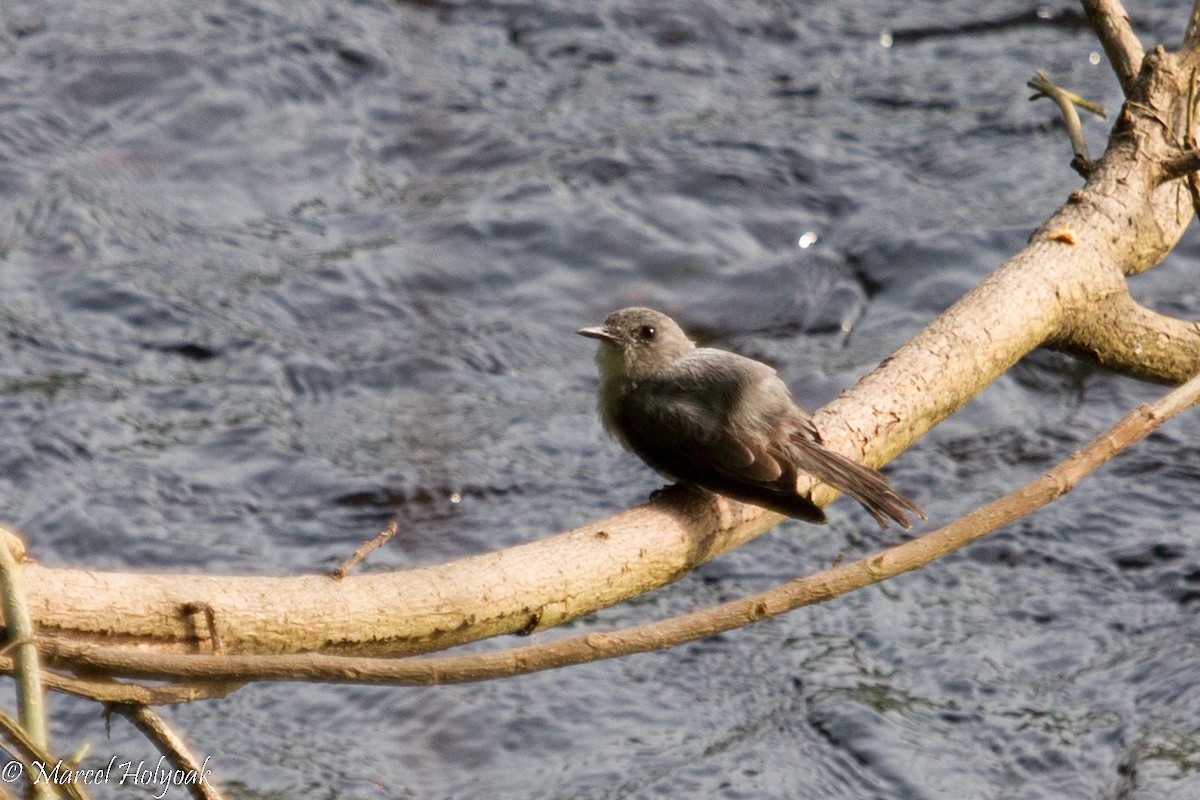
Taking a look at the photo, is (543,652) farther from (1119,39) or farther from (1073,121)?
(1119,39)

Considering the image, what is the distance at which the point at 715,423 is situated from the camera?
161 inches

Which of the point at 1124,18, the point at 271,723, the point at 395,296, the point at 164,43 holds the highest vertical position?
the point at 1124,18

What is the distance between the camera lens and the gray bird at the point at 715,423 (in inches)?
142

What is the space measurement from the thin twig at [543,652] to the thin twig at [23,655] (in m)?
0.13

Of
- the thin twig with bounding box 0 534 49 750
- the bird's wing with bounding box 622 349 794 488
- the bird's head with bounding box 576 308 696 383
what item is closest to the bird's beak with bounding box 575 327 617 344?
the bird's head with bounding box 576 308 696 383

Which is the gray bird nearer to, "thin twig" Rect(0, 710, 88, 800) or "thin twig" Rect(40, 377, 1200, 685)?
"thin twig" Rect(40, 377, 1200, 685)

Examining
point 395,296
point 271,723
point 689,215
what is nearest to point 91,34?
point 395,296

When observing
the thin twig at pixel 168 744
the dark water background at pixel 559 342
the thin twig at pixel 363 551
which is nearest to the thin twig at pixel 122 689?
the thin twig at pixel 168 744

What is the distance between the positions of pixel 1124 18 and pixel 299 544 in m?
3.57

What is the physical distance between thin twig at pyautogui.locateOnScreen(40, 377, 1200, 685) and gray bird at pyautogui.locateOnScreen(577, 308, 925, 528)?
87cm

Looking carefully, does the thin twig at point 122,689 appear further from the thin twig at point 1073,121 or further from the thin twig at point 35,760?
Answer: the thin twig at point 1073,121

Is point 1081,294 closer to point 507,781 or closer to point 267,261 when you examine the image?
point 507,781

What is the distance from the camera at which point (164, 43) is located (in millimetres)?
8625

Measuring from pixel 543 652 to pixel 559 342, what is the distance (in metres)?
5.03
